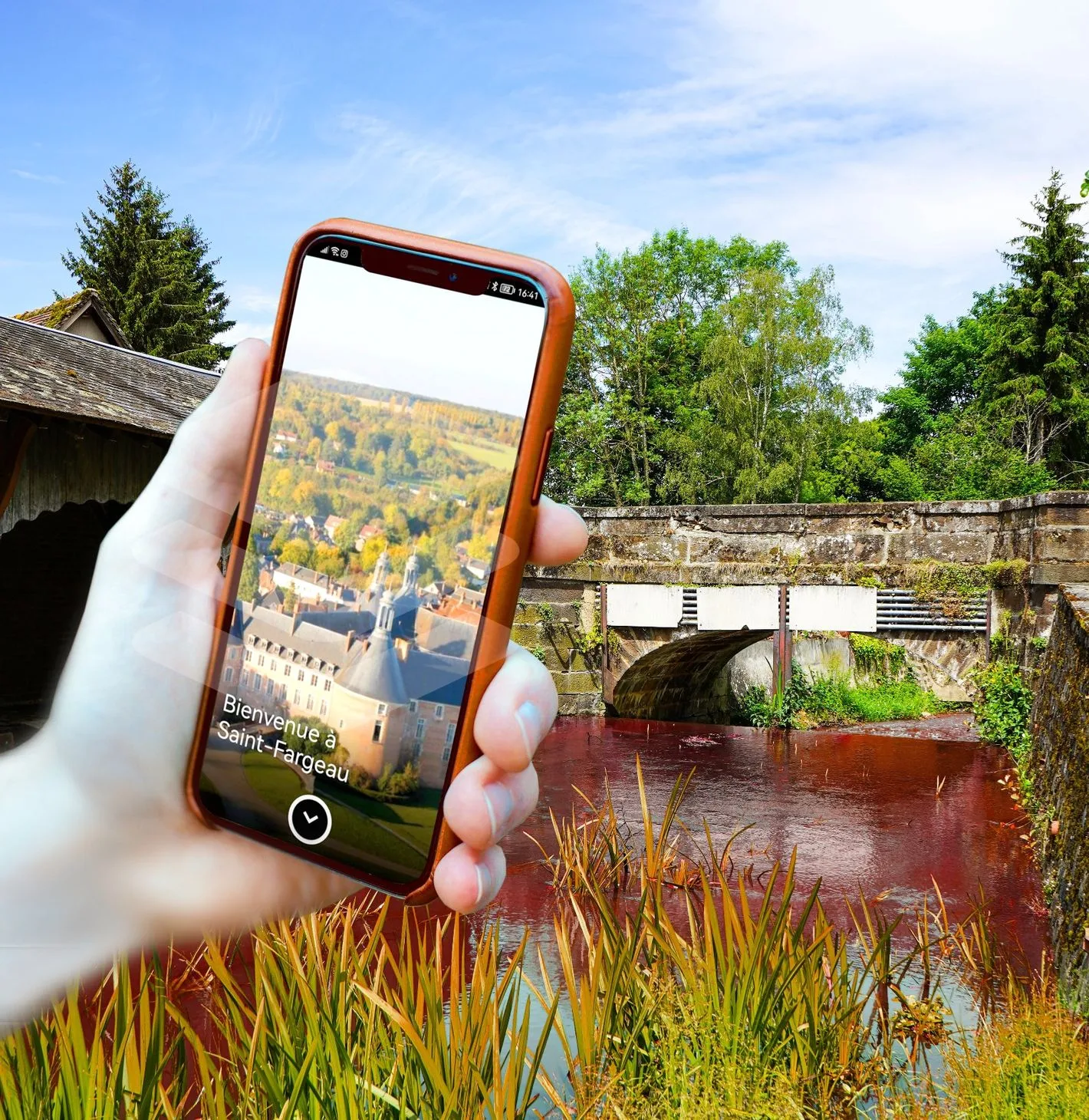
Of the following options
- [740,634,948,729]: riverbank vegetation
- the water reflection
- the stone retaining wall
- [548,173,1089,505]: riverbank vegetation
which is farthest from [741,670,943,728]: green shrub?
[548,173,1089,505]: riverbank vegetation

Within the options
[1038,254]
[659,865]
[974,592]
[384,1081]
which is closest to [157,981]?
[384,1081]

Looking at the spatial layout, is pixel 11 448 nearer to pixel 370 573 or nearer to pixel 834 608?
pixel 370 573

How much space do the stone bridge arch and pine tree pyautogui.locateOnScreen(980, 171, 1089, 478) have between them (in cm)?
1675

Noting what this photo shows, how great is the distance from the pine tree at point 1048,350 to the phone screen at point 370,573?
89.2 feet

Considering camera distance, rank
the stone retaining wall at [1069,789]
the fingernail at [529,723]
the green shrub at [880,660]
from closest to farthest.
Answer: the fingernail at [529,723] → the stone retaining wall at [1069,789] → the green shrub at [880,660]

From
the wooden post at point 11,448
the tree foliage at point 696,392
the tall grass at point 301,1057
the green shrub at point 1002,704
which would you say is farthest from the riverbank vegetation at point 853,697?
the tree foliage at point 696,392

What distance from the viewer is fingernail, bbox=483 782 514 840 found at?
4.38 ft

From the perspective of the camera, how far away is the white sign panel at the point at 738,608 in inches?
395

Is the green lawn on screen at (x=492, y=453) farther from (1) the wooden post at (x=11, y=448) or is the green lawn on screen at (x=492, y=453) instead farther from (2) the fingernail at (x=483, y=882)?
(1) the wooden post at (x=11, y=448)

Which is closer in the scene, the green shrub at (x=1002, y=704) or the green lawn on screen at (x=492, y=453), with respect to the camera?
the green lawn on screen at (x=492, y=453)

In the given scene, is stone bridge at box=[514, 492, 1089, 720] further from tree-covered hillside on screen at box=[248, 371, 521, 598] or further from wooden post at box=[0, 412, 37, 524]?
tree-covered hillside on screen at box=[248, 371, 521, 598]

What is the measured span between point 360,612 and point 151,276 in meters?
29.3

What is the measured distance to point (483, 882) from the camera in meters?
1.35

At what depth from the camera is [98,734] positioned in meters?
1.48
